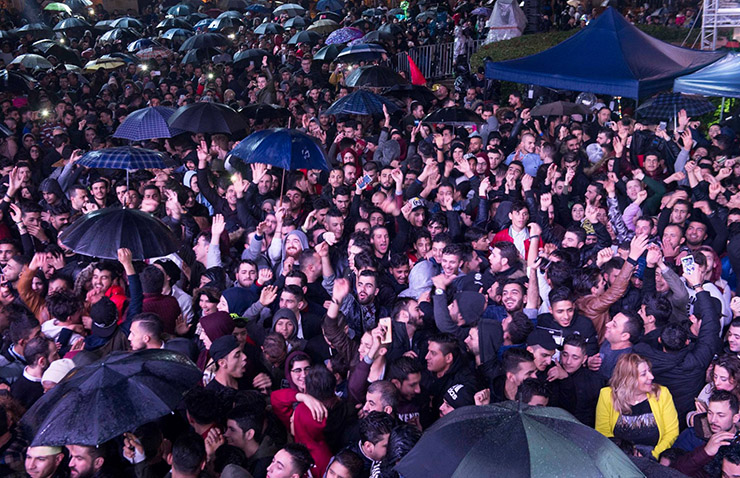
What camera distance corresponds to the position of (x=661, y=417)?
460 centimetres

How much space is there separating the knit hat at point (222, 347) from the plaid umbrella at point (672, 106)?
883cm

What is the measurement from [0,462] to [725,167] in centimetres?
826

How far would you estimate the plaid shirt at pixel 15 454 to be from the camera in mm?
4031

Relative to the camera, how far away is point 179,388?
4.14 m

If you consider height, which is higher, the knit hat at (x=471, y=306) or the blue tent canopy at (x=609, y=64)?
the blue tent canopy at (x=609, y=64)

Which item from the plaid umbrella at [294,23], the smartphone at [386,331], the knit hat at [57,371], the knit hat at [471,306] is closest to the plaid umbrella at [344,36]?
the plaid umbrella at [294,23]

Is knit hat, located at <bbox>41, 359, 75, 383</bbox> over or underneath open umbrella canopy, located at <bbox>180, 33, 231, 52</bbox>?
underneath

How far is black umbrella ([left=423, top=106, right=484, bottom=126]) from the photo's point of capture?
417 inches

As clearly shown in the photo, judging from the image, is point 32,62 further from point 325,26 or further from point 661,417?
point 661,417

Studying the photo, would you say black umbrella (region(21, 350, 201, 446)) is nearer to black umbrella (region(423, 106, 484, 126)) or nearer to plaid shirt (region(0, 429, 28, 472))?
plaid shirt (region(0, 429, 28, 472))

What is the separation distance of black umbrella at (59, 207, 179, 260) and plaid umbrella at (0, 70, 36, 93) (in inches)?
360

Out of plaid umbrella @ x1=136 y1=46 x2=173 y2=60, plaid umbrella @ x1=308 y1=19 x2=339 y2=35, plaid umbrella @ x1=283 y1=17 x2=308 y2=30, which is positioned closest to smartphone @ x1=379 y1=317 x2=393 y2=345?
plaid umbrella @ x1=136 y1=46 x2=173 y2=60

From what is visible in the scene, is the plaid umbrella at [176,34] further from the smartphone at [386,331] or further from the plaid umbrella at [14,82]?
the smartphone at [386,331]

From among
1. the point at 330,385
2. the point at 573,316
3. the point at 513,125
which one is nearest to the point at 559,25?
the point at 513,125
